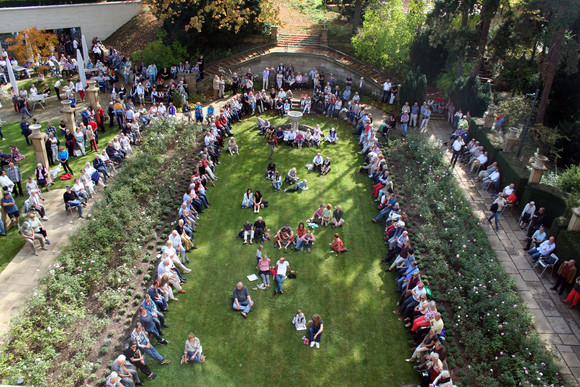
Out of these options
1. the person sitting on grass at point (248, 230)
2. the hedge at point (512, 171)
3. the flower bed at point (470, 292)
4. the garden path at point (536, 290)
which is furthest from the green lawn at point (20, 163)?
the hedge at point (512, 171)

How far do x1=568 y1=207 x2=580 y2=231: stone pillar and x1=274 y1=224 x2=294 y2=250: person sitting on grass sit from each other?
8798 millimetres

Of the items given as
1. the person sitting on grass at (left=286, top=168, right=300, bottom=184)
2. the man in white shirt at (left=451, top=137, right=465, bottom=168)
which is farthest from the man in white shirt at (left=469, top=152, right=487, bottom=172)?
the person sitting on grass at (left=286, top=168, right=300, bottom=184)

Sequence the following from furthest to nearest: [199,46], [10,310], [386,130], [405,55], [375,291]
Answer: [199,46]
[405,55]
[386,130]
[375,291]
[10,310]

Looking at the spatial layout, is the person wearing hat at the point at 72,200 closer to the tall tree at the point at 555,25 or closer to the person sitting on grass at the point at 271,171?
the person sitting on grass at the point at 271,171

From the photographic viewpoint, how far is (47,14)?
1268 inches

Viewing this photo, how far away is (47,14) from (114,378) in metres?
30.6

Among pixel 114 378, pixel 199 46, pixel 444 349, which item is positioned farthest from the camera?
pixel 199 46

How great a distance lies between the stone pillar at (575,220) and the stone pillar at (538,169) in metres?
2.81

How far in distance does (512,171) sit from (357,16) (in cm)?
1819

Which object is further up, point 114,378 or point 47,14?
point 47,14

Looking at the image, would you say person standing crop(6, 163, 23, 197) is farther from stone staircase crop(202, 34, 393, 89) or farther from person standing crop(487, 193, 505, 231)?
person standing crop(487, 193, 505, 231)

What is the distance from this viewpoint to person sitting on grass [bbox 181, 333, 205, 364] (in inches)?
448

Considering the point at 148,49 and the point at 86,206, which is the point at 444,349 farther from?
the point at 148,49

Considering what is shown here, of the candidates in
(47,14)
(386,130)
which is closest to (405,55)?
(386,130)
